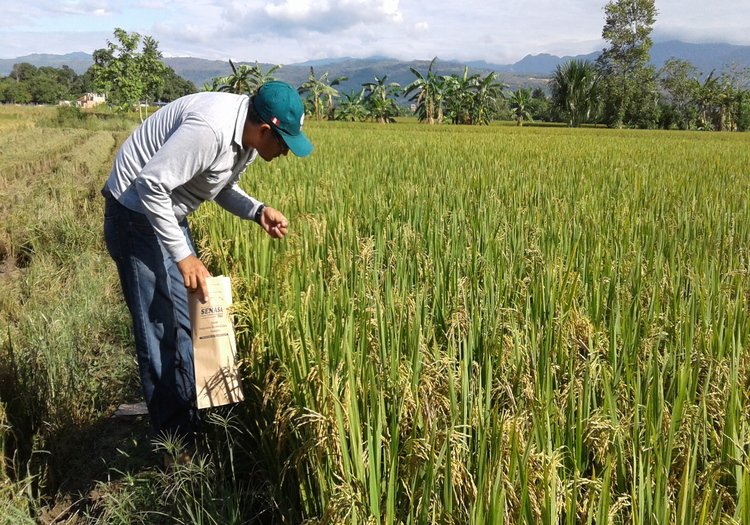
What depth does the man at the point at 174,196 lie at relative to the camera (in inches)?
66.2

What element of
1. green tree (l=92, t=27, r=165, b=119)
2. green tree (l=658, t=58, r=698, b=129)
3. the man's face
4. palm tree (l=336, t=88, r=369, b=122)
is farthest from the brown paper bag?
green tree (l=658, t=58, r=698, b=129)

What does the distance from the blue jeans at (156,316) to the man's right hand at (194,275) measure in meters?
0.22

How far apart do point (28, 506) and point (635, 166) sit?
6950 millimetres

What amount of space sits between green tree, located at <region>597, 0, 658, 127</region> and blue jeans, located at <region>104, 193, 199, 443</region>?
137 feet

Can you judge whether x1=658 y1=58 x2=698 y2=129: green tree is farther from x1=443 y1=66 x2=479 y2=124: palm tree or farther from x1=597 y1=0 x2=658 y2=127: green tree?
x1=443 y1=66 x2=479 y2=124: palm tree

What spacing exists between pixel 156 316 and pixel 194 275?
0.97 feet

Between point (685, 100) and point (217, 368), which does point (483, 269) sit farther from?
point (685, 100)

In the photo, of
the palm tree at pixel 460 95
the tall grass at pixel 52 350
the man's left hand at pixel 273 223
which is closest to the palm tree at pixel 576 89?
the palm tree at pixel 460 95

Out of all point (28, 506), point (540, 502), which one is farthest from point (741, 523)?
point (28, 506)

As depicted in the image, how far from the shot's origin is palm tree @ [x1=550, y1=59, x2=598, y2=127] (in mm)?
40031

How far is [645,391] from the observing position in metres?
1.52

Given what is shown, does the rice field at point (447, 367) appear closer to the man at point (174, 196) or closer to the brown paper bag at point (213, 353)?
the brown paper bag at point (213, 353)

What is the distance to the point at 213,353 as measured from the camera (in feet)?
5.83

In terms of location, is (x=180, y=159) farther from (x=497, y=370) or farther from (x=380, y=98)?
(x=380, y=98)
